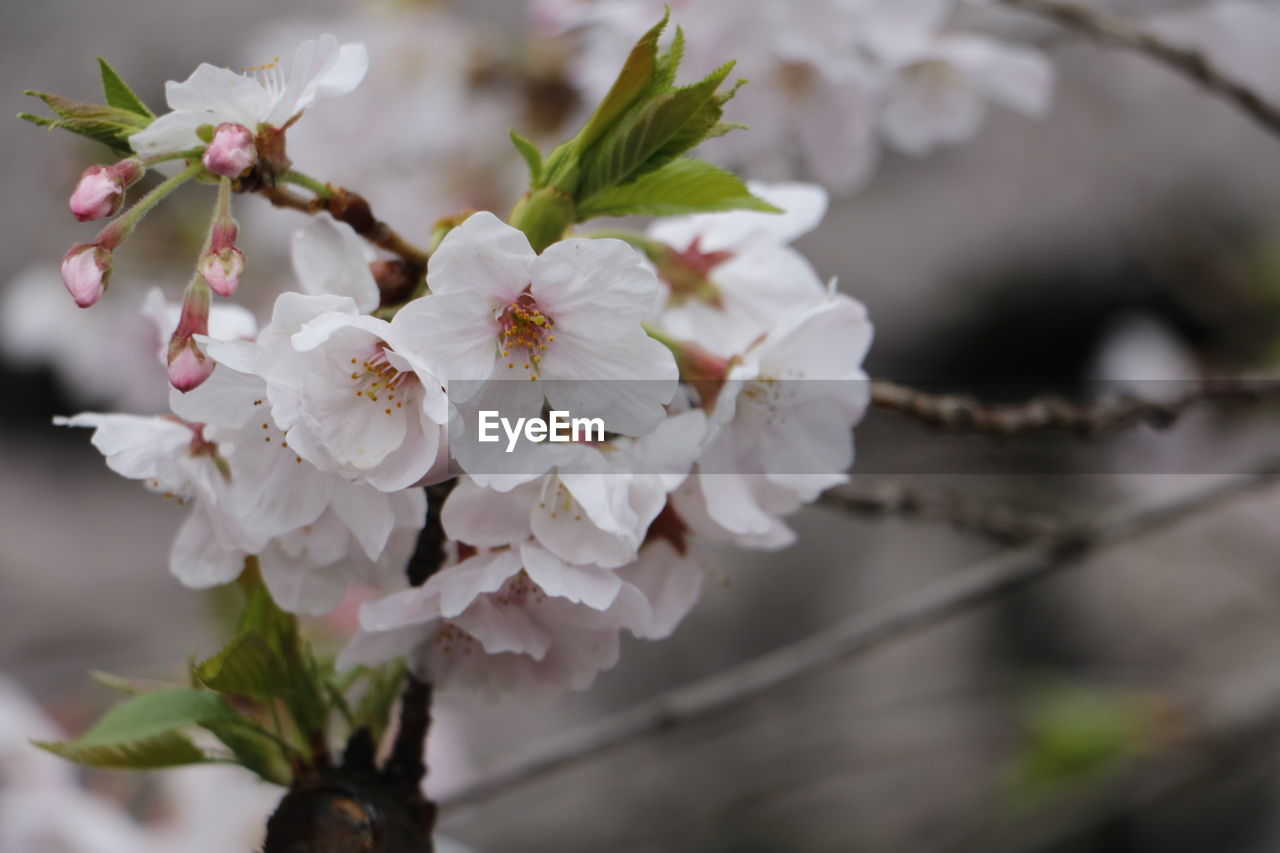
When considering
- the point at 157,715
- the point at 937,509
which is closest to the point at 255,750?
the point at 157,715

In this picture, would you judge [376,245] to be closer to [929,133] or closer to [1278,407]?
[929,133]

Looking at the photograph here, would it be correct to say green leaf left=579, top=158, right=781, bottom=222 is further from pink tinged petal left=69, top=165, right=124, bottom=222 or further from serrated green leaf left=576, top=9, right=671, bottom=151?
pink tinged petal left=69, top=165, right=124, bottom=222

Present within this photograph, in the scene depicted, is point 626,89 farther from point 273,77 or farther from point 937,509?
point 937,509

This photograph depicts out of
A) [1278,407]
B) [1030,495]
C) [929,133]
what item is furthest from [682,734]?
[929,133]

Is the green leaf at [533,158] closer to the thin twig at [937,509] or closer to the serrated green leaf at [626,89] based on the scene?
the serrated green leaf at [626,89]

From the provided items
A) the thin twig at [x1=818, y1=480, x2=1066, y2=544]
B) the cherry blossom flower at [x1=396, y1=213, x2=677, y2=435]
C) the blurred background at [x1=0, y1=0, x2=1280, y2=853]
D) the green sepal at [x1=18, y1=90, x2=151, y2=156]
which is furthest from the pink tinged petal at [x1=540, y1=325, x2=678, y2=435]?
the blurred background at [x1=0, y1=0, x2=1280, y2=853]

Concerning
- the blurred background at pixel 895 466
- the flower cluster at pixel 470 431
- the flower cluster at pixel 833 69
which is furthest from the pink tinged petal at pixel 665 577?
the blurred background at pixel 895 466
